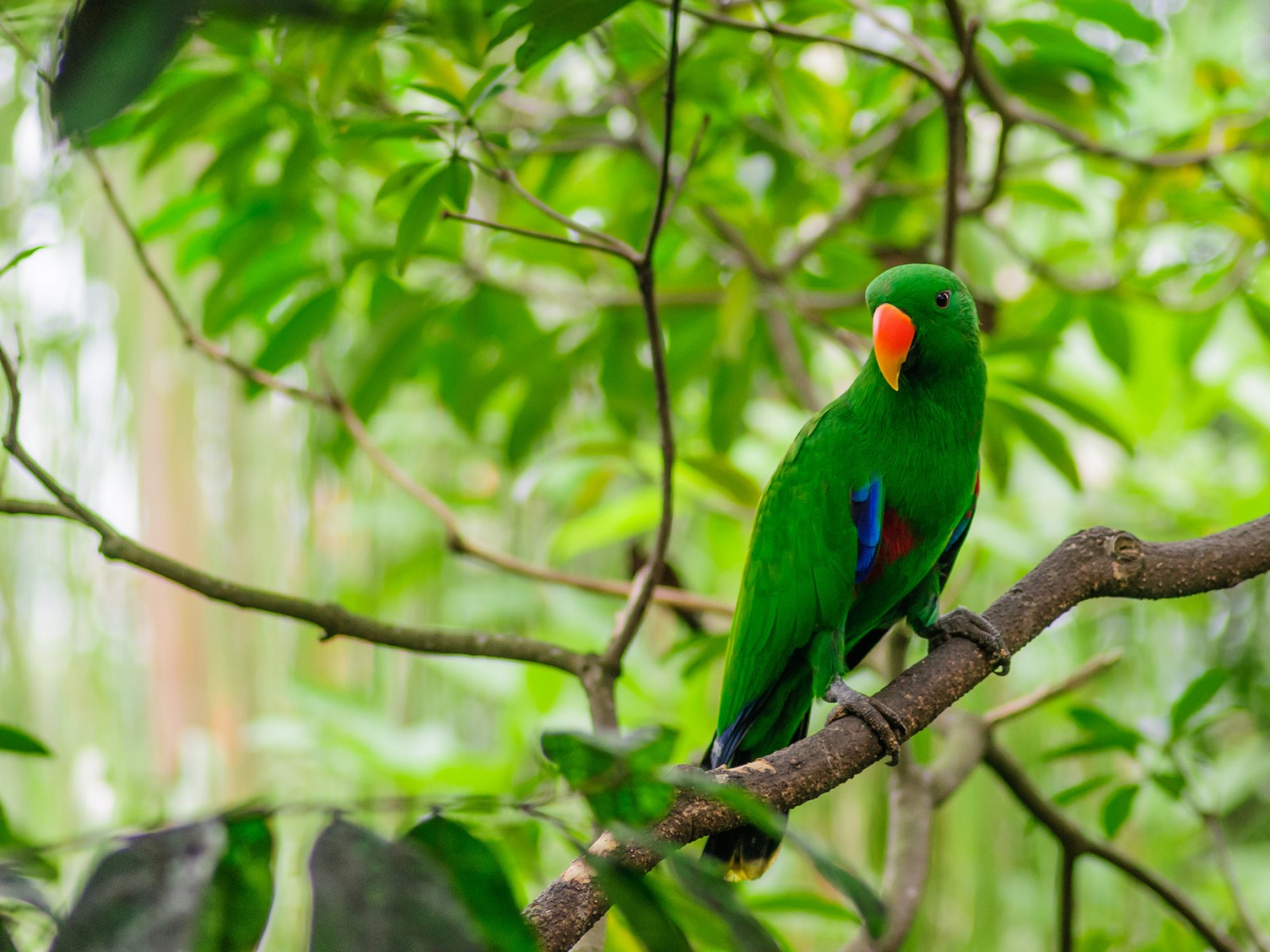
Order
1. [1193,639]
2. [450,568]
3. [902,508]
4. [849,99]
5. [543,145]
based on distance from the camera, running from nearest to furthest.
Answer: [902,508]
[543,145]
[849,99]
[1193,639]
[450,568]

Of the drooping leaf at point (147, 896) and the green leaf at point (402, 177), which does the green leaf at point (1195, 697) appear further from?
the drooping leaf at point (147, 896)

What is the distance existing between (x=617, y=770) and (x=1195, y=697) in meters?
1.48

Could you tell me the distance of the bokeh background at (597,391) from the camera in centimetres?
196

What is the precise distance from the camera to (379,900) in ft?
1.47

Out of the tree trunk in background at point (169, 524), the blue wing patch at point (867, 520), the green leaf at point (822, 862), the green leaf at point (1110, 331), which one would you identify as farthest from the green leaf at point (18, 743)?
the tree trunk in background at point (169, 524)

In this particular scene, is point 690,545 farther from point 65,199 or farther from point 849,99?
point 65,199

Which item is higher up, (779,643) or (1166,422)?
(1166,422)

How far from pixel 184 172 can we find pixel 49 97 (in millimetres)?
3200

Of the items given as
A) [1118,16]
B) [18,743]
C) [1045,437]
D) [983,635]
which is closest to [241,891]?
[18,743]

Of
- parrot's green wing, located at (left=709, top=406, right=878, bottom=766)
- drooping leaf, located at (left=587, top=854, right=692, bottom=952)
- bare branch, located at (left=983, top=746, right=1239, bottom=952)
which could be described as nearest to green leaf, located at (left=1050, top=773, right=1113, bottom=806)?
bare branch, located at (left=983, top=746, right=1239, bottom=952)

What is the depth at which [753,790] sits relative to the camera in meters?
0.96

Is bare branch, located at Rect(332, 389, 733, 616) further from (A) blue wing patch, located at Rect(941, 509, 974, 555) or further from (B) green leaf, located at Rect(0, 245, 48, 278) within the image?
(B) green leaf, located at Rect(0, 245, 48, 278)

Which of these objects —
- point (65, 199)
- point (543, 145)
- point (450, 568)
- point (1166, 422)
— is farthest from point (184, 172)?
point (1166, 422)

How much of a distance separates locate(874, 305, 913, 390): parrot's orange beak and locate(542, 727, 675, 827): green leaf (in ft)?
3.01
